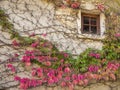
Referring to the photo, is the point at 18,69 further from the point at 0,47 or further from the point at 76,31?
the point at 76,31

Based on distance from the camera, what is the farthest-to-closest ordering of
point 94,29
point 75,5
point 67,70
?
point 94,29
point 75,5
point 67,70

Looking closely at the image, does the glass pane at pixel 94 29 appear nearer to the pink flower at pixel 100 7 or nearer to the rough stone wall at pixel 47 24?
the rough stone wall at pixel 47 24

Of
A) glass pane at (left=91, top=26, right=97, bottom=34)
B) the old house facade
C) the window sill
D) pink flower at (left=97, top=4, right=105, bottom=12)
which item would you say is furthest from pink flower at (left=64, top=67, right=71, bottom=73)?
pink flower at (left=97, top=4, right=105, bottom=12)

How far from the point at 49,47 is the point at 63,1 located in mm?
1257

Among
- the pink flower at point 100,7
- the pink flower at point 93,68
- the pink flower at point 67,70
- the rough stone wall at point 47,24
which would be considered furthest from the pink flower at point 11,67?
the pink flower at point 100,7

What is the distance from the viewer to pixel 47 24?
589 cm

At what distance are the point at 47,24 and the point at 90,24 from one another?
110 cm

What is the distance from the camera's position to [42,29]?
581cm

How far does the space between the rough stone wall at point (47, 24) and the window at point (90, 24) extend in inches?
9.3

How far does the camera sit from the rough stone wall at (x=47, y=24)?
5.71 m

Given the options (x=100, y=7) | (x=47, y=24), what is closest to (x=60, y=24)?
(x=47, y=24)

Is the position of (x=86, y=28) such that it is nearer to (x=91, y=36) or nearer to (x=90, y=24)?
(x=90, y=24)

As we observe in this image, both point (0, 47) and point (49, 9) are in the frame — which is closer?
point (0, 47)

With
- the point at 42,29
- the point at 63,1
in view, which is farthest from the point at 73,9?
the point at 42,29
